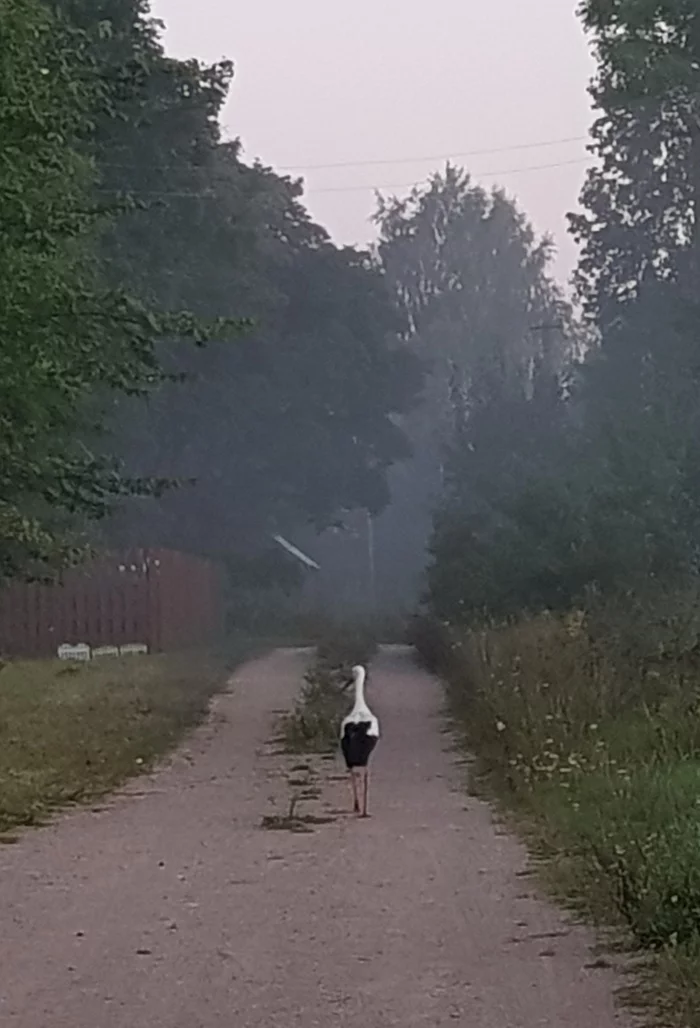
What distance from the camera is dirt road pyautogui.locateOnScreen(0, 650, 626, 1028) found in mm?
9102

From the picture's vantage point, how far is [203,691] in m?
32.1

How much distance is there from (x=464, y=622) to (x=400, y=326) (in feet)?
128

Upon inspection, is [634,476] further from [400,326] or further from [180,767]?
[400,326]

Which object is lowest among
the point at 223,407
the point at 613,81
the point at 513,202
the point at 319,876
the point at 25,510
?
the point at 319,876

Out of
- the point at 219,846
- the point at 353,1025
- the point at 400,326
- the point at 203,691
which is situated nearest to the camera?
the point at 353,1025

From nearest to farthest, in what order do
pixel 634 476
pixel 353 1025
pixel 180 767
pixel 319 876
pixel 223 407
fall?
pixel 353 1025
pixel 319 876
pixel 180 767
pixel 634 476
pixel 223 407

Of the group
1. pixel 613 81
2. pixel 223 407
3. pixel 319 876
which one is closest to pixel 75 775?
pixel 319 876

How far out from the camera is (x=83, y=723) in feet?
78.5

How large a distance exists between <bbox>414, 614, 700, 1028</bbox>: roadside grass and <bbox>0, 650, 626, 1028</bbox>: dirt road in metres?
0.27

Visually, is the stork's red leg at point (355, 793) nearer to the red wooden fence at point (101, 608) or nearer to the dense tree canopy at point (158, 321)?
the dense tree canopy at point (158, 321)

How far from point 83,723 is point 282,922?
1282cm

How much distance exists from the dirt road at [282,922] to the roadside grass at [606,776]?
27cm

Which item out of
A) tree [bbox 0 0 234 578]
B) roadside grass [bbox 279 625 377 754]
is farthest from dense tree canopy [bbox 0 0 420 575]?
roadside grass [bbox 279 625 377 754]

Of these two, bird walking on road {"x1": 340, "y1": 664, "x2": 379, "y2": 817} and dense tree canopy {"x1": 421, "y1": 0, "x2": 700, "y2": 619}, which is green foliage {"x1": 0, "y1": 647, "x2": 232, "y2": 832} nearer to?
bird walking on road {"x1": 340, "y1": 664, "x2": 379, "y2": 817}
